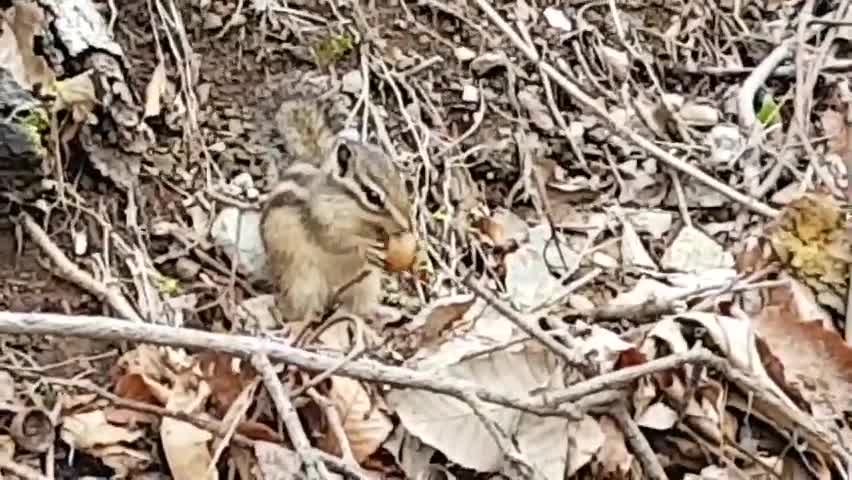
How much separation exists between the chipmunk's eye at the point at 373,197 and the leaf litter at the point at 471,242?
0.87 ft

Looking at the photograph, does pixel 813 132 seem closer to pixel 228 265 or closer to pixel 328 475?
pixel 228 265

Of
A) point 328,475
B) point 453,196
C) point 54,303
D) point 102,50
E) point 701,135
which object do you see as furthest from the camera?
point 701,135

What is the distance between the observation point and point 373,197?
3434 mm

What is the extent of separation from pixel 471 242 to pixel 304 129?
0.49 metres

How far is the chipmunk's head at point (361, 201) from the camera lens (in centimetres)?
342

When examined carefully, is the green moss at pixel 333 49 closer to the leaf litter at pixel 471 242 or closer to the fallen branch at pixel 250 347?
the leaf litter at pixel 471 242

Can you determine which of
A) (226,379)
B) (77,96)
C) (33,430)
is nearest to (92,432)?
(33,430)

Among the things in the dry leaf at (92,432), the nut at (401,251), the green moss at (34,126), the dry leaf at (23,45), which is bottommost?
the dry leaf at (92,432)

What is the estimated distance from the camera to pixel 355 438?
3135 millimetres

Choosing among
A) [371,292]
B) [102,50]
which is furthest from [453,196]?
[102,50]

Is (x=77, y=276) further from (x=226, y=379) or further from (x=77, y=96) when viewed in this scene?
(x=226, y=379)

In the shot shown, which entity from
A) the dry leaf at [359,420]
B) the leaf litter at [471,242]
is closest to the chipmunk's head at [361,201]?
the leaf litter at [471,242]

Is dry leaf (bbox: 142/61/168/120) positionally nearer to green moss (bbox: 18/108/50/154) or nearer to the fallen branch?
green moss (bbox: 18/108/50/154)

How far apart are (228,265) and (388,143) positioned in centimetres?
62
